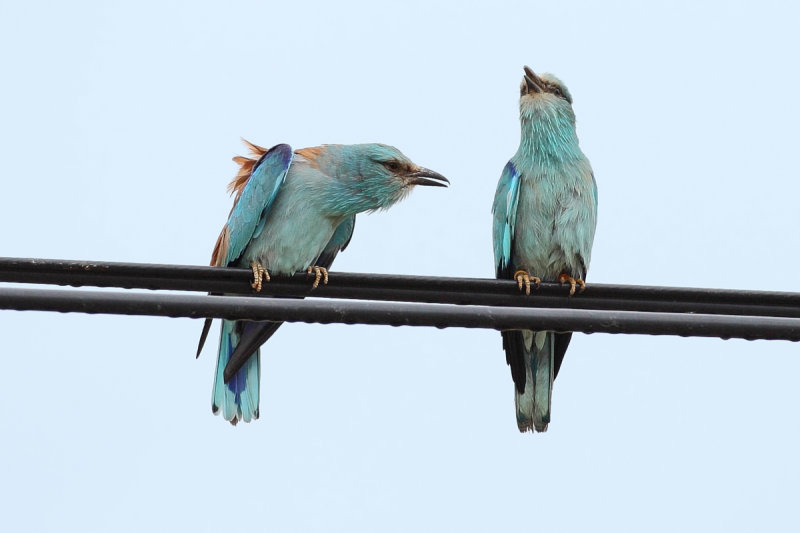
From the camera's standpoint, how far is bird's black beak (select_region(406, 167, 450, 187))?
23.0 feet

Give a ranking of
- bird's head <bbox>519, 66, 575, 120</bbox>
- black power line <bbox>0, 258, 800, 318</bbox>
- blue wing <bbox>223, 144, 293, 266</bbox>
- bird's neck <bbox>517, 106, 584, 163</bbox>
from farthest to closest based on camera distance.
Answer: bird's head <bbox>519, 66, 575, 120</bbox>, bird's neck <bbox>517, 106, 584, 163</bbox>, blue wing <bbox>223, 144, 293, 266</bbox>, black power line <bbox>0, 258, 800, 318</bbox>

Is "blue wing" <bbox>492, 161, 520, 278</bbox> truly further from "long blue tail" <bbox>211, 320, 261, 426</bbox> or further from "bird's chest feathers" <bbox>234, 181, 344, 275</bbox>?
"long blue tail" <bbox>211, 320, 261, 426</bbox>

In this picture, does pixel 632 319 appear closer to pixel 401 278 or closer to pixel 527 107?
pixel 401 278

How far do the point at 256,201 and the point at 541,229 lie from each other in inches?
68.1

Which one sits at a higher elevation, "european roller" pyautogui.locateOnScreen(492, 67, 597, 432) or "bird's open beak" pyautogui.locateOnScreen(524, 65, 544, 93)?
"bird's open beak" pyautogui.locateOnScreen(524, 65, 544, 93)

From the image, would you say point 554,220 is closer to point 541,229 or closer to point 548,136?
point 541,229

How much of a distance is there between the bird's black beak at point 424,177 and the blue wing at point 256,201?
74cm

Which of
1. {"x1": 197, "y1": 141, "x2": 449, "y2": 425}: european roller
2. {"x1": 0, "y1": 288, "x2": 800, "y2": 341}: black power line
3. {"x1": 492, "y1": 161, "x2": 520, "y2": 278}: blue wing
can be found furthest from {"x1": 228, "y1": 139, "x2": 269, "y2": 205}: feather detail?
{"x1": 0, "y1": 288, "x2": 800, "y2": 341}: black power line

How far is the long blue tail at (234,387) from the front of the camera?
23.1ft

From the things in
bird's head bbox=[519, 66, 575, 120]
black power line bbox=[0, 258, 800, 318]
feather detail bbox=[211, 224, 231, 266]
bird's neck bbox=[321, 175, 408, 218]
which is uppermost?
bird's head bbox=[519, 66, 575, 120]

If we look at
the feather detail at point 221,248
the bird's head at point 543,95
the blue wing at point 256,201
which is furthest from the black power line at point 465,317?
the bird's head at point 543,95

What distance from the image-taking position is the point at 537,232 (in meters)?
7.00

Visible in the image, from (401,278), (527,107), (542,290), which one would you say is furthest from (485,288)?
(527,107)

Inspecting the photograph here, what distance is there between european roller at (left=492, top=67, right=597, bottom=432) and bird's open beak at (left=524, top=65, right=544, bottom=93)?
276mm
